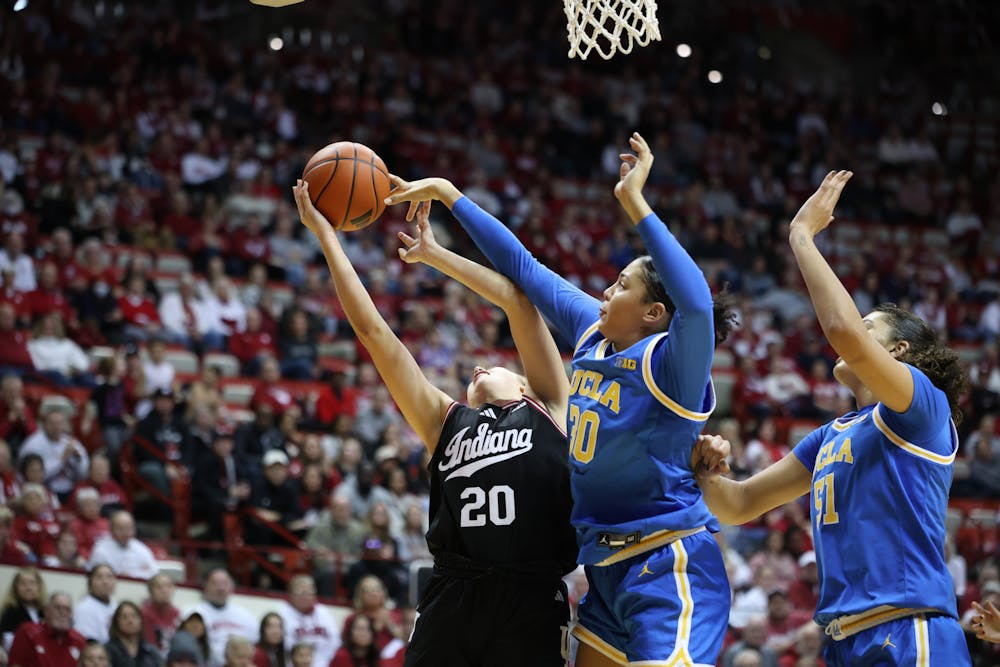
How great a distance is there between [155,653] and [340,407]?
3.69 m

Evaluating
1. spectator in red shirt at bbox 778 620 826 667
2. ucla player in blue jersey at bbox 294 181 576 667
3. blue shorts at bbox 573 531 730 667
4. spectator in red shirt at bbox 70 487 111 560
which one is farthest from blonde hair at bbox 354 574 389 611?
blue shorts at bbox 573 531 730 667

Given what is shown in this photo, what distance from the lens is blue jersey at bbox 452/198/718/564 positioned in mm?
3637

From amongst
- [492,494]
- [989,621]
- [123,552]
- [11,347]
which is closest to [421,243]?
[492,494]

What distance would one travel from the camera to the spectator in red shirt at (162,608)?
7902 millimetres

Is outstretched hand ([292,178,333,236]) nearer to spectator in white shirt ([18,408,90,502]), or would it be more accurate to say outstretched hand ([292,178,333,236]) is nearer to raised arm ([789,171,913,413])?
raised arm ([789,171,913,413])

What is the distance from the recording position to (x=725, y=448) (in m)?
A: 3.82

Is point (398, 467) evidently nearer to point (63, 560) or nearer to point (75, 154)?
point (63, 560)

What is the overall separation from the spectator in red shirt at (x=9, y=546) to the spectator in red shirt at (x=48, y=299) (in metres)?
2.99

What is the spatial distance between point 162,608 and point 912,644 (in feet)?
18.4

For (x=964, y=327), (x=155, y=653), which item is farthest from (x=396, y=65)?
(x=155, y=653)

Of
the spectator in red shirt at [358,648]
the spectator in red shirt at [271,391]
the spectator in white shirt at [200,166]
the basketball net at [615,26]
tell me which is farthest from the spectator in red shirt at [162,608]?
the spectator in white shirt at [200,166]

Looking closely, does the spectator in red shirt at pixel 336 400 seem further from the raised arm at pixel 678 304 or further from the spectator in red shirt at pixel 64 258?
the raised arm at pixel 678 304

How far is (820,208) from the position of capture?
12.4 ft

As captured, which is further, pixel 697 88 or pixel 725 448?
pixel 697 88
